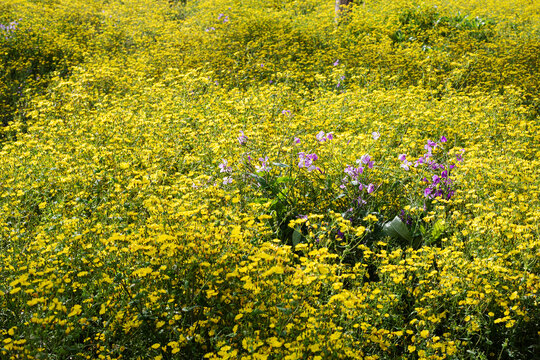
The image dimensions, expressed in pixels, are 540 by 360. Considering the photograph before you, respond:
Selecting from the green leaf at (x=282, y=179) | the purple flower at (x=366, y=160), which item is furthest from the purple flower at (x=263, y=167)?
the purple flower at (x=366, y=160)

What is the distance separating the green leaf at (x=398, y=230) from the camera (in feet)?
11.1

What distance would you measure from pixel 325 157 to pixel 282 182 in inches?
19.2

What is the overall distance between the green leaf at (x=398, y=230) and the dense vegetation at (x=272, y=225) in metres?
0.02

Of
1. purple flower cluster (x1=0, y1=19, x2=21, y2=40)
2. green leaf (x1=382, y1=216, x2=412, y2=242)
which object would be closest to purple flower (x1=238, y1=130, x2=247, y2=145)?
green leaf (x1=382, y1=216, x2=412, y2=242)

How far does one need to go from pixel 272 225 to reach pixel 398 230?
954mm

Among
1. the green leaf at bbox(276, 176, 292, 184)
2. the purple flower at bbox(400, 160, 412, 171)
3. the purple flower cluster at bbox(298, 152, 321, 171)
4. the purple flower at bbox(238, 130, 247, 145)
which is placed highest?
the purple flower at bbox(238, 130, 247, 145)

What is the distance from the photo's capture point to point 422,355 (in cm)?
242

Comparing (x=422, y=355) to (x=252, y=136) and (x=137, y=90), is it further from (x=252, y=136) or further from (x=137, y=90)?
(x=137, y=90)

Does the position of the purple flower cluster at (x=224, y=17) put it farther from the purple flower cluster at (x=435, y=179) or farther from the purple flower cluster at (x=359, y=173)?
the purple flower cluster at (x=359, y=173)

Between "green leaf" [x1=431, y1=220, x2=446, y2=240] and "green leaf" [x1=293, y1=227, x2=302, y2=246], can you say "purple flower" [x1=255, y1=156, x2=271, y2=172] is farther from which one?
"green leaf" [x1=431, y1=220, x2=446, y2=240]

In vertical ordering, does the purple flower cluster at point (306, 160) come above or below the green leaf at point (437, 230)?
above

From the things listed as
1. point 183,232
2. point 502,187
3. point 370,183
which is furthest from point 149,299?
point 502,187

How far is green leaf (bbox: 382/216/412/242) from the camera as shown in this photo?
339 centimetres

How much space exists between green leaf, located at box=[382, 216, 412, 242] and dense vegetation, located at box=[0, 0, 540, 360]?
0.02 metres
